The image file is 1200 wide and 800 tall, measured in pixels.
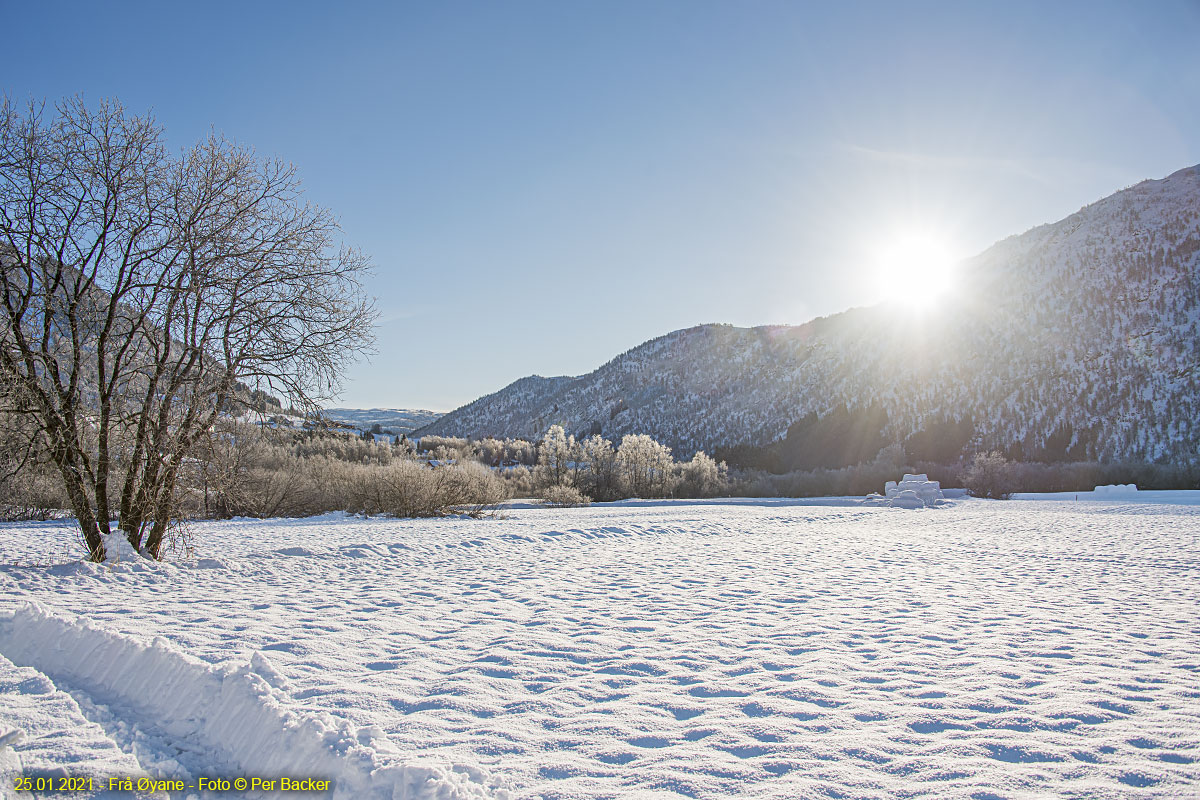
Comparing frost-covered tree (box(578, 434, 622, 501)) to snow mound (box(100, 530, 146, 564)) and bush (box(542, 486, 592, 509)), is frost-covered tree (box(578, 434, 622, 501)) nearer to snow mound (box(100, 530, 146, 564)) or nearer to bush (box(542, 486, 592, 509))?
bush (box(542, 486, 592, 509))

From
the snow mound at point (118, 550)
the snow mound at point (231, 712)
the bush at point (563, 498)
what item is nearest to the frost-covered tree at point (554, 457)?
the bush at point (563, 498)

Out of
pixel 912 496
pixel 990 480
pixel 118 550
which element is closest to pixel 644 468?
pixel 912 496

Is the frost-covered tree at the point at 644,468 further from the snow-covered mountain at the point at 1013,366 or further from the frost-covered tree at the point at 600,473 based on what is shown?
the snow-covered mountain at the point at 1013,366

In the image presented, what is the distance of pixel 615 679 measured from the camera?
13.9 feet

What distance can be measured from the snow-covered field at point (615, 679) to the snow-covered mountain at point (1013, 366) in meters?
60.5

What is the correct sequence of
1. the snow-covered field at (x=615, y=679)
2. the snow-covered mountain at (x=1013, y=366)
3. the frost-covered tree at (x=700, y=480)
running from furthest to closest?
the snow-covered mountain at (x=1013, y=366), the frost-covered tree at (x=700, y=480), the snow-covered field at (x=615, y=679)

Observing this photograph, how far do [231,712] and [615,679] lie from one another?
7.74 feet

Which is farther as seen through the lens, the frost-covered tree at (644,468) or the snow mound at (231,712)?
the frost-covered tree at (644,468)

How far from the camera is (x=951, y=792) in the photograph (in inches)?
103

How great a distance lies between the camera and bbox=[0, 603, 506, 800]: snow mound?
2.64 meters

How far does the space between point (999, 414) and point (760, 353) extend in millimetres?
55023

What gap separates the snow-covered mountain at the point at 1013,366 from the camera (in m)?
57.7

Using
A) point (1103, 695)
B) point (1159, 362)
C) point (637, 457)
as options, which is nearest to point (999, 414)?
point (1159, 362)

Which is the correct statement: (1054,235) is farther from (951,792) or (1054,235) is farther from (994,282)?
(951,792)
